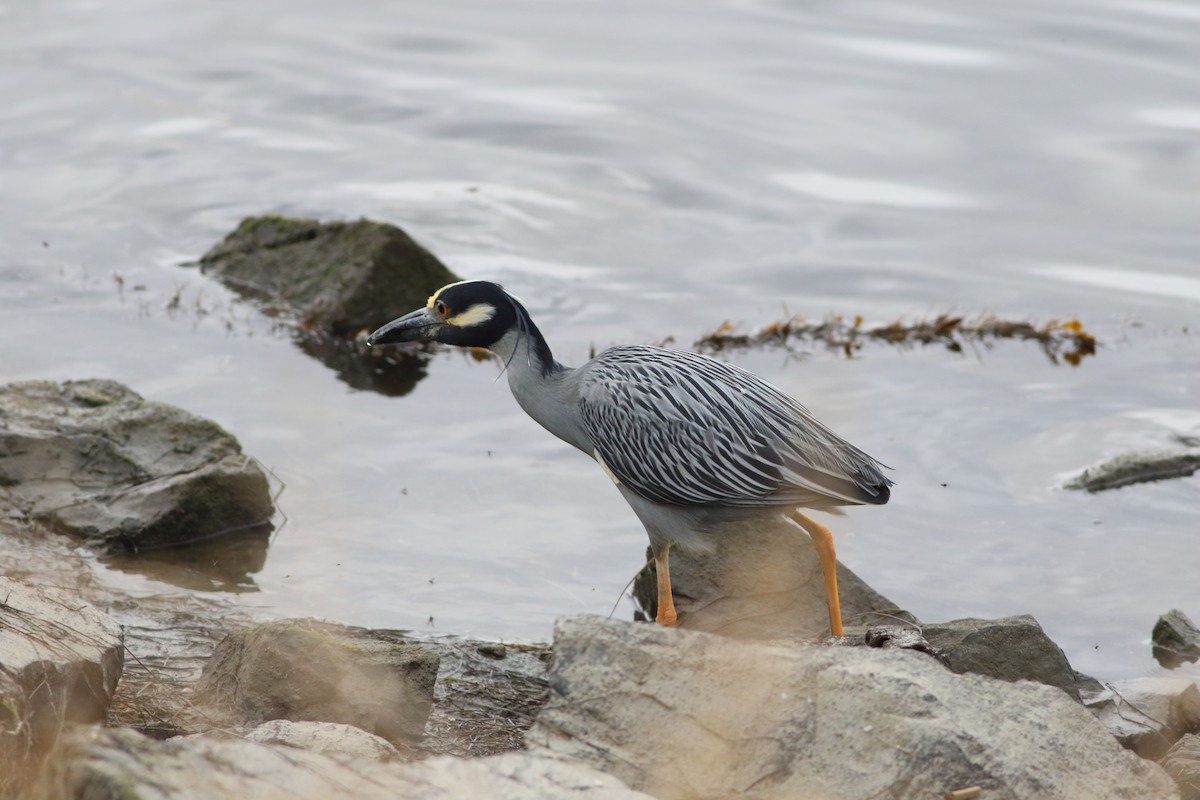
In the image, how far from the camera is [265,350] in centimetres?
1166

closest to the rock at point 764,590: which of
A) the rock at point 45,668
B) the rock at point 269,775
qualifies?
the rock at point 45,668

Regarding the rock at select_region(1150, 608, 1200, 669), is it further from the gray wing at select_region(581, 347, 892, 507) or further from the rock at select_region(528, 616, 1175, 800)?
the rock at select_region(528, 616, 1175, 800)

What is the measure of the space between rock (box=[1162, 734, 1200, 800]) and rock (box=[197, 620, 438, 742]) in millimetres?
2956

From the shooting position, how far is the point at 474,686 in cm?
699

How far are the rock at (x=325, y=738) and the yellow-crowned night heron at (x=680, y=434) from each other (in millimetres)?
1940

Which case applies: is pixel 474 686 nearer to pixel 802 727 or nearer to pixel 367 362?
pixel 802 727

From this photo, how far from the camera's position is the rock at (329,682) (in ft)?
19.8

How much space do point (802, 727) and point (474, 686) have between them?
2379mm

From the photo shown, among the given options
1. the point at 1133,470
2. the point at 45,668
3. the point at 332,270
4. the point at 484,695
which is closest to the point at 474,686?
the point at 484,695

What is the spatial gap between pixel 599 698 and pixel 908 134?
1208 cm

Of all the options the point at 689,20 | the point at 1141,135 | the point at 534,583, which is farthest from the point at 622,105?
the point at 534,583

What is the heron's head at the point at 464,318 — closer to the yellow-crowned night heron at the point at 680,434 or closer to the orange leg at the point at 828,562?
the yellow-crowned night heron at the point at 680,434

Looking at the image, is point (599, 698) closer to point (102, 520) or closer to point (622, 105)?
point (102, 520)

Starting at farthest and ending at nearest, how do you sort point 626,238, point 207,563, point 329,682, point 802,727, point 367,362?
point 626,238 → point 367,362 → point 207,563 → point 329,682 → point 802,727
